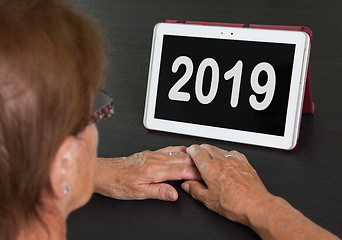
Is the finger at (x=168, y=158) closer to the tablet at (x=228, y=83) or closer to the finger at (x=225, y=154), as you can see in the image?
the finger at (x=225, y=154)

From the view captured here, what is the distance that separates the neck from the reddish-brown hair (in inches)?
0.8

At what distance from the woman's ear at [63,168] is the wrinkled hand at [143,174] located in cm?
41

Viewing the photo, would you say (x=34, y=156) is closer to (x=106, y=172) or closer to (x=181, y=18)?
(x=106, y=172)

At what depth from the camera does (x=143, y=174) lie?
1.02 meters

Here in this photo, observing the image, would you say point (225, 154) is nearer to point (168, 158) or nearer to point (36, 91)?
point (168, 158)

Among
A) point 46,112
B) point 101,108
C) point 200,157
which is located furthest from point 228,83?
point 46,112

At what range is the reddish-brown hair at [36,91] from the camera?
47cm

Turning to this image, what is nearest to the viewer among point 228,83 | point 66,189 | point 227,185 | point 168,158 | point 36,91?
point 36,91

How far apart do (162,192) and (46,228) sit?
42 cm

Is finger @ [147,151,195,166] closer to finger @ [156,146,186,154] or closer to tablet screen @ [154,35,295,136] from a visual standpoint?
finger @ [156,146,186,154]

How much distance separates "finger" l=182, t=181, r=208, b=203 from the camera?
3.25ft

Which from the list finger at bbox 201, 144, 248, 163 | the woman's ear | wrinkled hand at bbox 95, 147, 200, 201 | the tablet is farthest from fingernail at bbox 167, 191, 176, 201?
the woman's ear

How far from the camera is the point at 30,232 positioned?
1.95 feet

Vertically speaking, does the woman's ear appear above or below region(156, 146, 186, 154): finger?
above
